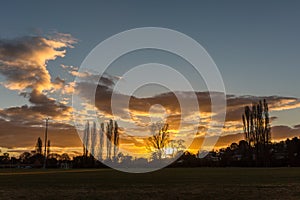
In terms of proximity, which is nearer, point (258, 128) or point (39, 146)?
point (258, 128)

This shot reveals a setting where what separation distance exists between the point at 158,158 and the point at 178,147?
9467 mm

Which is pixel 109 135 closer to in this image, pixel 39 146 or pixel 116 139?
pixel 116 139

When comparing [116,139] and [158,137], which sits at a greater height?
[116,139]

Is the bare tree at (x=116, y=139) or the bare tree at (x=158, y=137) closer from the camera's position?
the bare tree at (x=158, y=137)

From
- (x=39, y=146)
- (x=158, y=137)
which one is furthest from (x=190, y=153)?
(x=39, y=146)

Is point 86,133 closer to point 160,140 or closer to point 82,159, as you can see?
point 82,159

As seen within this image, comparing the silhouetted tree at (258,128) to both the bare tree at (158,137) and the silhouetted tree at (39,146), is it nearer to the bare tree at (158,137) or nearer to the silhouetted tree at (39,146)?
the bare tree at (158,137)

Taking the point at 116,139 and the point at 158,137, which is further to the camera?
the point at 116,139

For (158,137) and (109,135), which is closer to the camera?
(158,137)

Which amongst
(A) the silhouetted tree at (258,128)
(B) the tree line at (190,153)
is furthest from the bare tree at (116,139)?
(A) the silhouetted tree at (258,128)

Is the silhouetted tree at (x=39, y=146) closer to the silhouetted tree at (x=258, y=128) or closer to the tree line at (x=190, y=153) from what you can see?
the tree line at (x=190, y=153)

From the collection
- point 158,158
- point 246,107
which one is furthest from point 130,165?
point 246,107

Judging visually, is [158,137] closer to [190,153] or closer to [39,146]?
[190,153]

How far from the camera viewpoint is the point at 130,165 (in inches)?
3654
